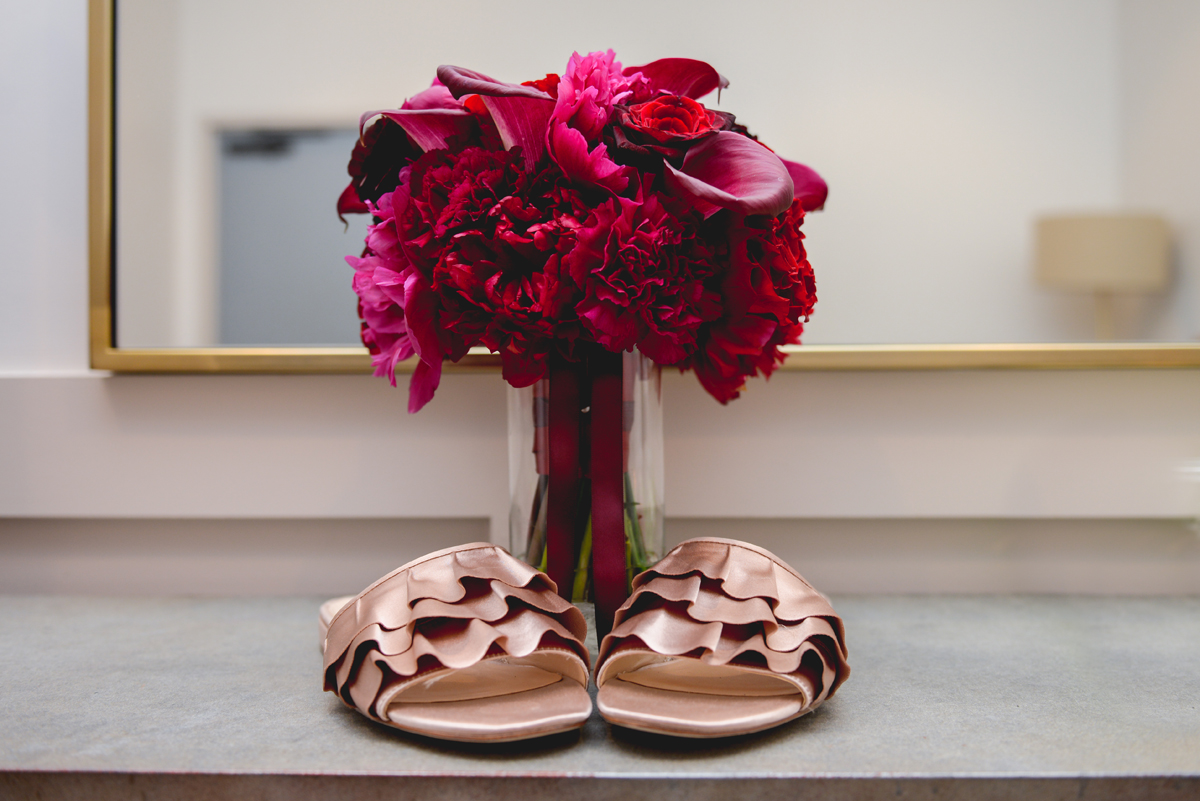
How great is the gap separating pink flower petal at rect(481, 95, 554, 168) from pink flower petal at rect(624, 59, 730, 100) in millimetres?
80

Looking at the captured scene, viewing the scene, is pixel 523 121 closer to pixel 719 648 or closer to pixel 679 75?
pixel 679 75

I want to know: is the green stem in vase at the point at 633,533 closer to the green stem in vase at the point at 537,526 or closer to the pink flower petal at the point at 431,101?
the green stem in vase at the point at 537,526

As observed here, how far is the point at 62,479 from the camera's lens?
0.60 m

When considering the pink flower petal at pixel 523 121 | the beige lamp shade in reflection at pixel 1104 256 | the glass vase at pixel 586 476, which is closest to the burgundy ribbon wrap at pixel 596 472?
the glass vase at pixel 586 476

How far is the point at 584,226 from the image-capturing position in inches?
13.1

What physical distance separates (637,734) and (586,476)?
0.15 metres

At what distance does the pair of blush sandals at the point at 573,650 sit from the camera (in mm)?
308

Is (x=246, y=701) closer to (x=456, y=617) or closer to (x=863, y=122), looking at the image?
(x=456, y=617)

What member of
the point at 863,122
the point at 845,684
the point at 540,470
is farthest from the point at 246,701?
the point at 863,122

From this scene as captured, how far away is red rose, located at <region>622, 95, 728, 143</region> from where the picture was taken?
35 centimetres

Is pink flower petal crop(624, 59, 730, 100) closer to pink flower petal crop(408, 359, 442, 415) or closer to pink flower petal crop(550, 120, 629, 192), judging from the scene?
pink flower petal crop(550, 120, 629, 192)

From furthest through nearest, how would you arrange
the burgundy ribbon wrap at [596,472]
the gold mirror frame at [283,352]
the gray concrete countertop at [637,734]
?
the gold mirror frame at [283,352] → the burgundy ribbon wrap at [596,472] → the gray concrete countertop at [637,734]

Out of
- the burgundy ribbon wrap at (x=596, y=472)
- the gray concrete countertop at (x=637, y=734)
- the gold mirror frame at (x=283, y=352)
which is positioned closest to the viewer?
the gray concrete countertop at (x=637, y=734)

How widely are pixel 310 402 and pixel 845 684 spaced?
0.47 metres
